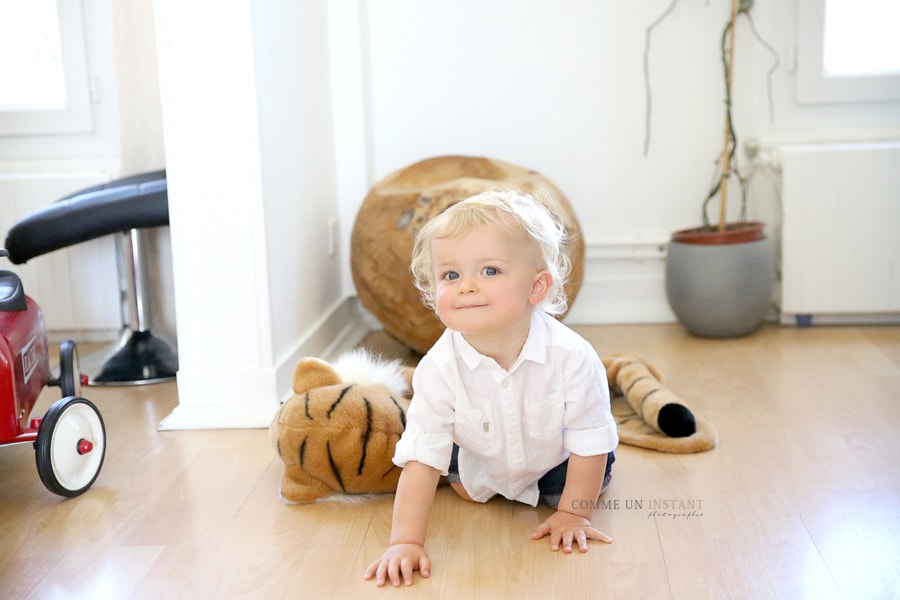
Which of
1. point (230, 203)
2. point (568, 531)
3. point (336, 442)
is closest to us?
point (568, 531)

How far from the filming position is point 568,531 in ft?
5.43

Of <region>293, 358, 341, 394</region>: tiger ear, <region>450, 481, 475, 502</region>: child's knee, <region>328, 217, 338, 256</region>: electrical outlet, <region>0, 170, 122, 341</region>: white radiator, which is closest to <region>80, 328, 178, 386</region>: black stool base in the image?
<region>0, 170, 122, 341</region>: white radiator

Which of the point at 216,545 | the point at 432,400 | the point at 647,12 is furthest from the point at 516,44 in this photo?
the point at 216,545

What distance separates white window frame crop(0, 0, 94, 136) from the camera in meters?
3.19

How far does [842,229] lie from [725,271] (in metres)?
0.43

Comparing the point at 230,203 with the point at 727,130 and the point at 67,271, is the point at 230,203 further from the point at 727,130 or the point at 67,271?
the point at 727,130

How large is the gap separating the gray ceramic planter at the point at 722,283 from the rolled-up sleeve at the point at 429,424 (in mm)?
1446

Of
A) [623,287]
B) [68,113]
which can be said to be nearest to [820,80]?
[623,287]

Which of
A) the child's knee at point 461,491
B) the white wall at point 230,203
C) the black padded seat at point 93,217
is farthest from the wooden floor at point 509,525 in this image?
the black padded seat at point 93,217

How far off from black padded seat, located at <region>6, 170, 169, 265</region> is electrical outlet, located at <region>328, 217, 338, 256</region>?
574mm

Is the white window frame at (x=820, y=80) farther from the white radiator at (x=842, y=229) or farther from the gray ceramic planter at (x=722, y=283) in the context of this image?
the gray ceramic planter at (x=722, y=283)

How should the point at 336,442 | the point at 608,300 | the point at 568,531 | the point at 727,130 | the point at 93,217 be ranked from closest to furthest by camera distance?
1. the point at 568,531
2. the point at 336,442
3. the point at 93,217
4. the point at 727,130
5. the point at 608,300

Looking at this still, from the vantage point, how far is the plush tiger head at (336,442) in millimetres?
1860

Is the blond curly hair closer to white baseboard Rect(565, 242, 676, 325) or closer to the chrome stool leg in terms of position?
the chrome stool leg
